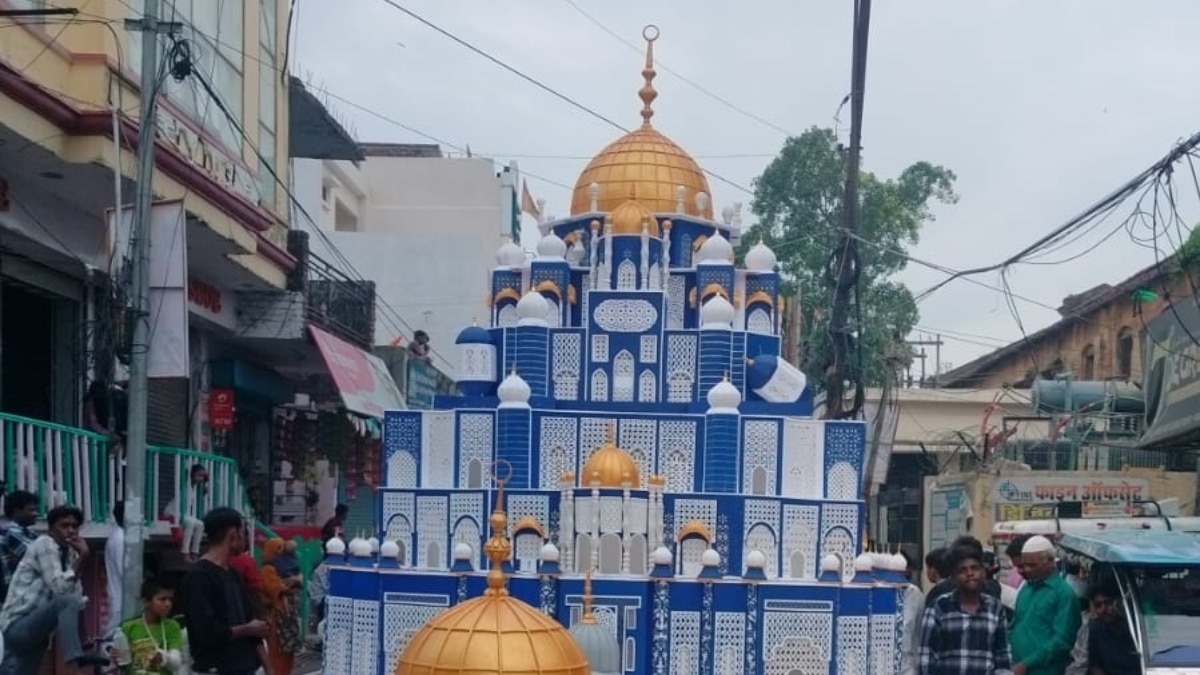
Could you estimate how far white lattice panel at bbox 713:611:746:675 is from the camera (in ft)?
59.3

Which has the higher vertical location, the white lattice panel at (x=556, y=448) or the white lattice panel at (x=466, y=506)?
the white lattice panel at (x=556, y=448)

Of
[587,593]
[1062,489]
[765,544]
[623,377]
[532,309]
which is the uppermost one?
[532,309]

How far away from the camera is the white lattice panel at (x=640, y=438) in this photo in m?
19.7

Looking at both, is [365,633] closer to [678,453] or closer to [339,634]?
[339,634]

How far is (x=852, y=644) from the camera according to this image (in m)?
18.5

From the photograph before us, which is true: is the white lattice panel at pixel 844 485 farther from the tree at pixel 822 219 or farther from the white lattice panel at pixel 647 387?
the tree at pixel 822 219

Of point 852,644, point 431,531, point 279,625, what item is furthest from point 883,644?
point 279,625

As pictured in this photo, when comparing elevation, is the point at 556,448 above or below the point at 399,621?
above

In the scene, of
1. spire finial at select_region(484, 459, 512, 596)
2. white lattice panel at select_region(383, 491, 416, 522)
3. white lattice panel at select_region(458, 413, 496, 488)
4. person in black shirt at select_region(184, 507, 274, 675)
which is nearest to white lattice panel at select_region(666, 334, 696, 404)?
white lattice panel at select_region(458, 413, 496, 488)

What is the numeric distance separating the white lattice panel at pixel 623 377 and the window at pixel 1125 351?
15722mm

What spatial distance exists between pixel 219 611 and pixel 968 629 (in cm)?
385

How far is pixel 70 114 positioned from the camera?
533 inches

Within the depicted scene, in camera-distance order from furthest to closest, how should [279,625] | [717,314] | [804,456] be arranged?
[717,314]
[804,456]
[279,625]

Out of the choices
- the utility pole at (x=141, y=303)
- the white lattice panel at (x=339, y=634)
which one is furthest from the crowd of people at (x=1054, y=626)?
the white lattice panel at (x=339, y=634)
